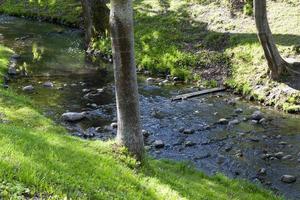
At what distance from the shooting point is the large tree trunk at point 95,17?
38.1 meters

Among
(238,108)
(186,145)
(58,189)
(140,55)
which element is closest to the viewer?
(58,189)

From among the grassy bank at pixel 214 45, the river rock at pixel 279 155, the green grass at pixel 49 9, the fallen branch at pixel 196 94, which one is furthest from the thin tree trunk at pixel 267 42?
the green grass at pixel 49 9

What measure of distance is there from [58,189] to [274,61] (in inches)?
781

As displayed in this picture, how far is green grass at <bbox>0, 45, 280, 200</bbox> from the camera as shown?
9422 mm

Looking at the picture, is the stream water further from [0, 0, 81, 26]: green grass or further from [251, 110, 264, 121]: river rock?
[0, 0, 81, 26]: green grass

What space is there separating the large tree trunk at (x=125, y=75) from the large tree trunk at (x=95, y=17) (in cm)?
2588

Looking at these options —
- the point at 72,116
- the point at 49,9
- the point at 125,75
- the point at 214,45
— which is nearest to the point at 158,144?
the point at 72,116

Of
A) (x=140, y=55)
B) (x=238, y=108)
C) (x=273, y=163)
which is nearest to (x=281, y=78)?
(x=238, y=108)

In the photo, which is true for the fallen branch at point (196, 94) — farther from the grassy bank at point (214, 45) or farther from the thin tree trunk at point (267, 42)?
the thin tree trunk at point (267, 42)

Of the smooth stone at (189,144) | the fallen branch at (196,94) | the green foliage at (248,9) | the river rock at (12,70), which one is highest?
the green foliage at (248,9)

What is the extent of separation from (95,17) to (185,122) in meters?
18.4

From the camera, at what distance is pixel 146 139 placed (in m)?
20.4

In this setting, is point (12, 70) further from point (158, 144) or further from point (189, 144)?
point (189, 144)

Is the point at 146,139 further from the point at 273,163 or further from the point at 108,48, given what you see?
the point at 108,48
